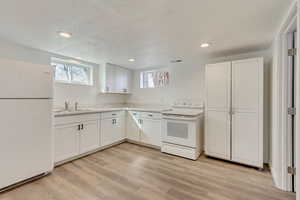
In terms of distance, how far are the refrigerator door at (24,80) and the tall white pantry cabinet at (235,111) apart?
9.41ft

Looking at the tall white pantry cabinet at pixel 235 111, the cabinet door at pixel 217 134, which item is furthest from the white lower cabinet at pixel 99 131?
the tall white pantry cabinet at pixel 235 111

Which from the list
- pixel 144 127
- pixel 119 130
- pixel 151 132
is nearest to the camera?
pixel 151 132

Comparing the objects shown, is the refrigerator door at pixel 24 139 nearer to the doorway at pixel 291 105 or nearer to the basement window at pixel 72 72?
the basement window at pixel 72 72

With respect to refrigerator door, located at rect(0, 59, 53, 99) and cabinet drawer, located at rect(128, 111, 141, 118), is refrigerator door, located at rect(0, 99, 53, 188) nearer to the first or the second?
refrigerator door, located at rect(0, 59, 53, 99)

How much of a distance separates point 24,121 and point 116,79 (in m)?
2.44

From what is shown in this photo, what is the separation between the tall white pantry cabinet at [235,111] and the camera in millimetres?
2479

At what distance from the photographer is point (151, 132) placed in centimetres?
352

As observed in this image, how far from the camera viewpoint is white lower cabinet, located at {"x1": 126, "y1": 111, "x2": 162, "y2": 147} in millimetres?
3441

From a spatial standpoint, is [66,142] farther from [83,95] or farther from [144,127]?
[144,127]

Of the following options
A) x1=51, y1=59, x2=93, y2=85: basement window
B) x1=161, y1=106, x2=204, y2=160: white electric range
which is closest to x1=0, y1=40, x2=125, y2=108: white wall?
x1=51, y1=59, x2=93, y2=85: basement window

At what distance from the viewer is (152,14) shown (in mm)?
1594

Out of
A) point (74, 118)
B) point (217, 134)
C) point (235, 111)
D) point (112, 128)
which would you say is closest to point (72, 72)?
point (74, 118)

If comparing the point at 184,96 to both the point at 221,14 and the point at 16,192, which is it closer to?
the point at 221,14

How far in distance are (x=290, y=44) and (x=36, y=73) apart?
139 inches
